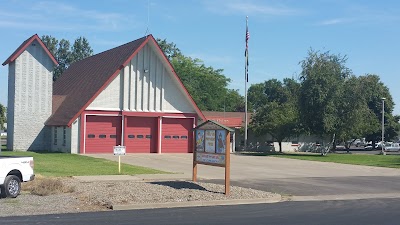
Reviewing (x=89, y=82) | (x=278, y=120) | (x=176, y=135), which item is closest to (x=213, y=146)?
(x=176, y=135)

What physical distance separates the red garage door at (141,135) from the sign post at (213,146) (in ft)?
73.6

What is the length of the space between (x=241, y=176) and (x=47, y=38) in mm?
72881

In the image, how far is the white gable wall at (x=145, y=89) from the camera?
39375mm

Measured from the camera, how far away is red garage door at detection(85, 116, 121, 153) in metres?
38.7

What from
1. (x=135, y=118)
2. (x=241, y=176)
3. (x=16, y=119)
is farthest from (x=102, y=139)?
(x=241, y=176)

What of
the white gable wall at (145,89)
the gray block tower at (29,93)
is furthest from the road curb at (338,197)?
the gray block tower at (29,93)

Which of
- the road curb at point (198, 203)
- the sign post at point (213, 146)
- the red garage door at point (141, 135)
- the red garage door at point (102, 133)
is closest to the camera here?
the road curb at point (198, 203)

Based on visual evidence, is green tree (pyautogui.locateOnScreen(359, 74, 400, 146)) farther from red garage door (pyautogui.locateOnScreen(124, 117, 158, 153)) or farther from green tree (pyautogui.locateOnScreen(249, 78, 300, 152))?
red garage door (pyautogui.locateOnScreen(124, 117, 158, 153))

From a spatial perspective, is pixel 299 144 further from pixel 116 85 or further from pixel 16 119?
pixel 16 119

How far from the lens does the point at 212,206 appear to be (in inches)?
578

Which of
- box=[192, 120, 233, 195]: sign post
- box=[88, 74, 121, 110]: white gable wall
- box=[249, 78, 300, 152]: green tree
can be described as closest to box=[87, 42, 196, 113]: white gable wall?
box=[88, 74, 121, 110]: white gable wall

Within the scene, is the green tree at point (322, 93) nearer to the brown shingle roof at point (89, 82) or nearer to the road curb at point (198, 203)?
the brown shingle roof at point (89, 82)

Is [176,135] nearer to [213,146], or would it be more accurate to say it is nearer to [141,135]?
[141,135]

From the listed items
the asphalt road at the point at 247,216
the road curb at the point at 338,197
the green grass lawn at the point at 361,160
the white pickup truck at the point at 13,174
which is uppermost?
the white pickup truck at the point at 13,174
